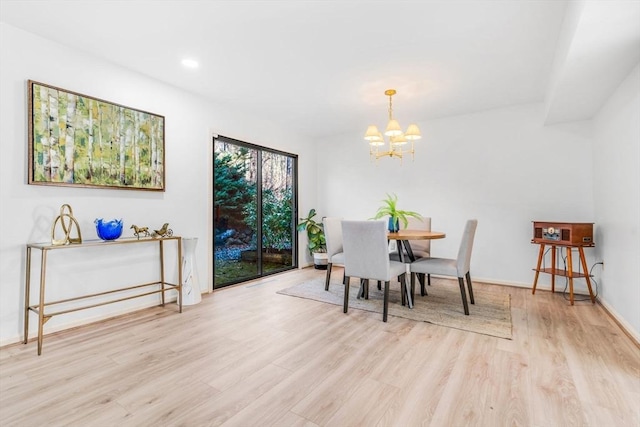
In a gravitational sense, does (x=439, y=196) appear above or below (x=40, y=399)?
above

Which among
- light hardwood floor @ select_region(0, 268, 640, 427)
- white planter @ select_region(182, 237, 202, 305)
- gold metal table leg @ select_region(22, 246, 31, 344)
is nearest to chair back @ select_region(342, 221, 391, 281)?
light hardwood floor @ select_region(0, 268, 640, 427)

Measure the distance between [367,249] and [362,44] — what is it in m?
1.82

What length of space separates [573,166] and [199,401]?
4702 mm

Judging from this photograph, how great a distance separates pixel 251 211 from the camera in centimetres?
457

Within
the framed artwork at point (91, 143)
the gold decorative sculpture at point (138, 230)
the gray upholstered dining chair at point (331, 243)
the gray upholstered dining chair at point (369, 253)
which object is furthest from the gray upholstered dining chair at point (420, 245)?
the framed artwork at point (91, 143)

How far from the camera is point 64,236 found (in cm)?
262

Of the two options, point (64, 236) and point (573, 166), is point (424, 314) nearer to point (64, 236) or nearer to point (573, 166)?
point (573, 166)

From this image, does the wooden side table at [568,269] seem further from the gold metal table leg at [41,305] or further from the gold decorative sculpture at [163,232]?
the gold metal table leg at [41,305]

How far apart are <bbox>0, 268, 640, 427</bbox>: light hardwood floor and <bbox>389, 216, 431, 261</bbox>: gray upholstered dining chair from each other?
1.32m

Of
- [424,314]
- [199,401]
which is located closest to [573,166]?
[424,314]

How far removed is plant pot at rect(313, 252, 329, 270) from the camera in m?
5.32

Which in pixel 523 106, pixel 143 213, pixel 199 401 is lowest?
pixel 199 401

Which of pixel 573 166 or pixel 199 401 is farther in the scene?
pixel 573 166

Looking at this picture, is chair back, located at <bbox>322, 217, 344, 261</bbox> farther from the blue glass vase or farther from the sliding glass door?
the blue glass vase
